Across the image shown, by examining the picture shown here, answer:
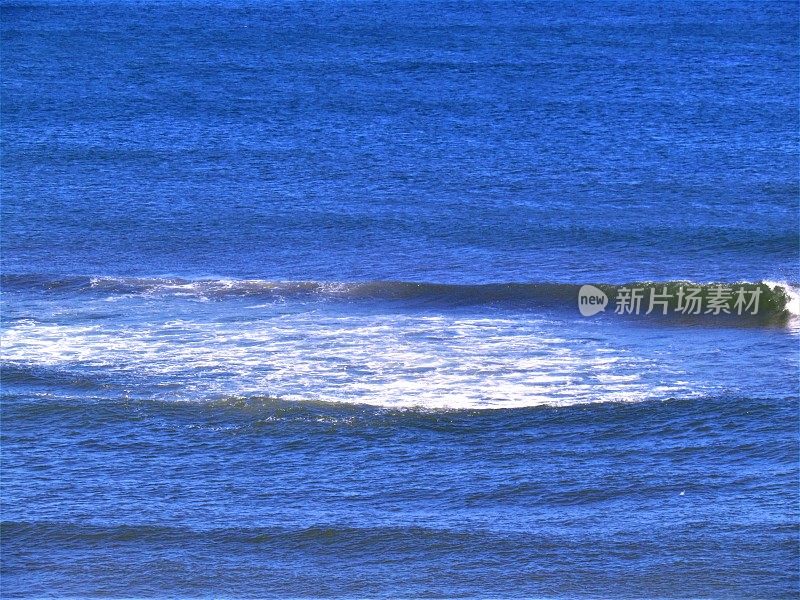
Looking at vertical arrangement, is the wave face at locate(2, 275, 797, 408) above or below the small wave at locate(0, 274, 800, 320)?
A: below

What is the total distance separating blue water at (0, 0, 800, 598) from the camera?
39.9ft

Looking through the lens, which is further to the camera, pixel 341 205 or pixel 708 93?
pixel 708 93

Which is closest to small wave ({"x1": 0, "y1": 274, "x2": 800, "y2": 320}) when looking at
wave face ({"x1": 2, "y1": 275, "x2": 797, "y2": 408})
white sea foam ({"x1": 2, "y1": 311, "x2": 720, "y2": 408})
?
wave face ({"x1": 2, "y1": 275, "x2": 797, "y2": 408})

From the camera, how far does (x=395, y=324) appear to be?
65.5 feet

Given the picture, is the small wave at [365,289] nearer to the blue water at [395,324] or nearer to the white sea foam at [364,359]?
the blue water at [395,324]

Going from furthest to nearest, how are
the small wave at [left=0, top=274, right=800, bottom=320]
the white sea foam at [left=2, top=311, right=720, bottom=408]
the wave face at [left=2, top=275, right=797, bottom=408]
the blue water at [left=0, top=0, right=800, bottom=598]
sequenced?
the small wave at [left=0, top=274, right=800, bottom=320] < the wave face at [left=2, top=275, right=797, bottom=408] < the white sea foam at [left=2, top=311, right=720, bottom=408] < the blue water at [left=0, top=0, right=800, bottom=598]

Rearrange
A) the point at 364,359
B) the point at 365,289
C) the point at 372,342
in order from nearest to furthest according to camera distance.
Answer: the point at 364,359
the point at 372,342
the point at 365,289

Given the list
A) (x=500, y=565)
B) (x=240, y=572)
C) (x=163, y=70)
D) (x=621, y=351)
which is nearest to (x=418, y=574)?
(x=500, y=565)

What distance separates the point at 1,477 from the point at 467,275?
35.0ft

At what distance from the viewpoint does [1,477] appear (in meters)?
13.8

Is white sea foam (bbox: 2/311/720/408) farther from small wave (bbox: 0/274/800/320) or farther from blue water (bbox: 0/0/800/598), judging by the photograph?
small wave (bbox: 0/274/800/320)

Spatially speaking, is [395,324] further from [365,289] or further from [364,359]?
[364,359]

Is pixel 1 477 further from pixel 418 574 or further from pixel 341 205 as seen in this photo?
pixel 341 205

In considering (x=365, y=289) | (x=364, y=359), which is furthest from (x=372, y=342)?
(x=365, y=289)
